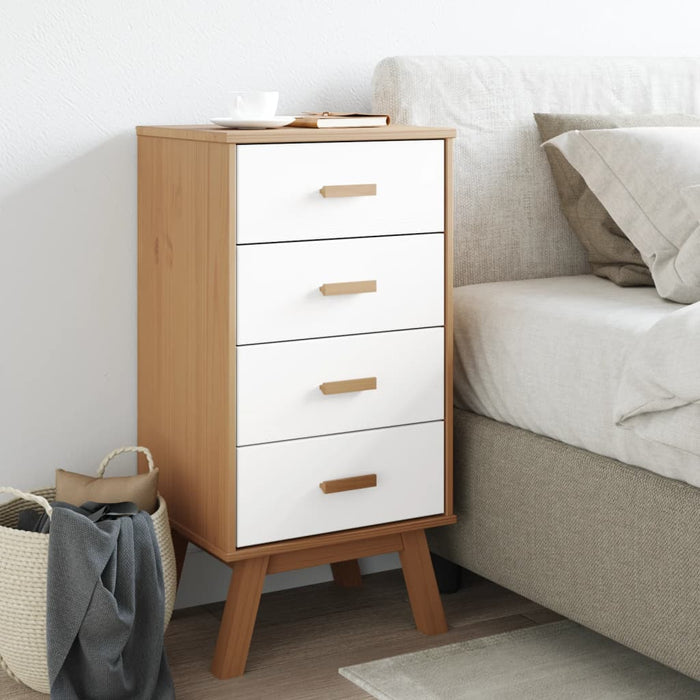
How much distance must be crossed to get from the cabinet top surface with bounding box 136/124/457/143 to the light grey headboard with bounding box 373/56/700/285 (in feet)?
0.89

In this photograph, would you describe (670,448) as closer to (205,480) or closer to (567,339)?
(567,339)

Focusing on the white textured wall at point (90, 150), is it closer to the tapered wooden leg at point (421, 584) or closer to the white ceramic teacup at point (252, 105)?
the white ceramic teacup at point (252, 105)

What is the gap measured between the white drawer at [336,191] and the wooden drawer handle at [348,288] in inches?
3.1

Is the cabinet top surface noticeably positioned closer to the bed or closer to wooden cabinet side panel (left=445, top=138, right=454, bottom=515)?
wooden cabinet side panel (left=445, top=138, right=454, bottom=515)

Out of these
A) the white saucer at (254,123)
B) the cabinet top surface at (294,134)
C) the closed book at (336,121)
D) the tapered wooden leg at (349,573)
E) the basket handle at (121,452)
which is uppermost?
the closed book at (336,121)

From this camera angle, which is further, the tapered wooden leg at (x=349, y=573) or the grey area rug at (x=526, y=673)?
the tapered wooden leg at (x=349, y=573)

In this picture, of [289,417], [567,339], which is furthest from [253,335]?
[567,339]

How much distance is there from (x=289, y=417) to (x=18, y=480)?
0.53 meters

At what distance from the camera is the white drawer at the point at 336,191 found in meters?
1.80

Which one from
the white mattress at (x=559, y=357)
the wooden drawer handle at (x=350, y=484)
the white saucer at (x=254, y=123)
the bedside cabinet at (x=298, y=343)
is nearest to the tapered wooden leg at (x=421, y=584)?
the bedside cabinet at (x=298, y=343)

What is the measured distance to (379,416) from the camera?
6.47 ft

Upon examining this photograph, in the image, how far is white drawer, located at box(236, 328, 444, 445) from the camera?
6.08 ft

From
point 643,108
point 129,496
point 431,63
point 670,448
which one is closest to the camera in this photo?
point 670,448

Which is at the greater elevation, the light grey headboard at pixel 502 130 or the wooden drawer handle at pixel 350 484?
the light grey headboard at pixel 502 130
